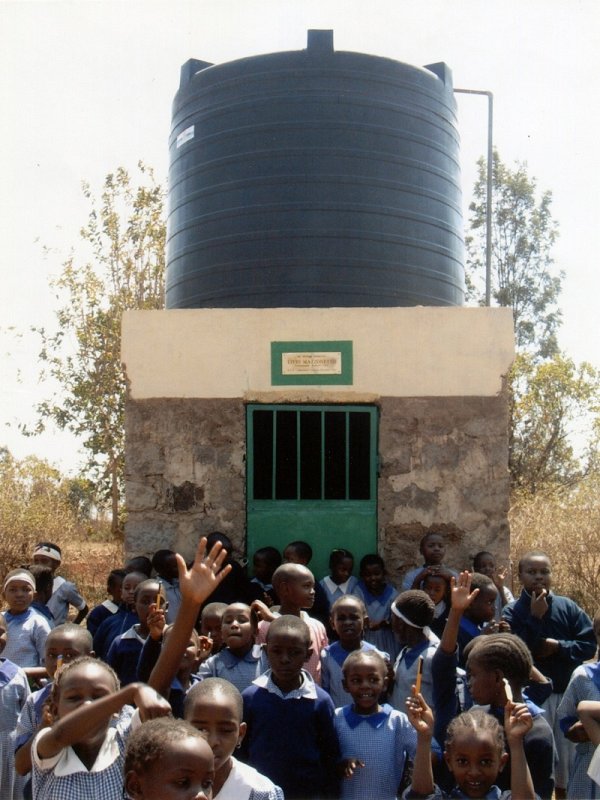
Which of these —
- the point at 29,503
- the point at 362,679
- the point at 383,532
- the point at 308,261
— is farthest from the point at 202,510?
the point at 29,503

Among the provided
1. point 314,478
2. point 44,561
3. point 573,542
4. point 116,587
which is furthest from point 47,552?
point 573,542

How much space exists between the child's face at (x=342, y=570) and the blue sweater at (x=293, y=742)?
2.48m

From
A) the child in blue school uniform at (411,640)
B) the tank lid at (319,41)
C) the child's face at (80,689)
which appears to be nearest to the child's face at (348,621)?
the child in blue school uniform at (411,640)

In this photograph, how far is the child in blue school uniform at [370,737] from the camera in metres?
3.08

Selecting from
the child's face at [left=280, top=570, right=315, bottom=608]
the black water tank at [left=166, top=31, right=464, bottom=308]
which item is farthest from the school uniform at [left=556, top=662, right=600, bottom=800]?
the black water tank at [left=166, top=31, right=464, bottom=308]

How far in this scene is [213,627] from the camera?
161 inches

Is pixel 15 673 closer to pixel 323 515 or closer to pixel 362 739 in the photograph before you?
pixel 362 739

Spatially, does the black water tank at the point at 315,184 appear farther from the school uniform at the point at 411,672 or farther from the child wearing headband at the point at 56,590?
the school uniform at the point at 411,672

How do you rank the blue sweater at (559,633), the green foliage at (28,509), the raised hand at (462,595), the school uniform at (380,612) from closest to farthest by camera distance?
the raised hand at (462,595), the blue sweater at (559,633), the school uniform at (380,612), the green foliage at (28,509)

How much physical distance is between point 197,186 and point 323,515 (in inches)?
112

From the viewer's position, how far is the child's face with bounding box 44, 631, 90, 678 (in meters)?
3.29

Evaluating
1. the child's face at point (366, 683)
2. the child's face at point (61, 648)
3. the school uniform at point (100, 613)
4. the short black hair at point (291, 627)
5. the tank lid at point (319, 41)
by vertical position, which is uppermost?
the tank lid at point (319, 41)

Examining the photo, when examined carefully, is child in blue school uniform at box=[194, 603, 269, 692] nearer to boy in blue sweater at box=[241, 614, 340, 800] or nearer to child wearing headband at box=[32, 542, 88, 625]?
boy in blue sweater at box=[241, 614, 340, 800]

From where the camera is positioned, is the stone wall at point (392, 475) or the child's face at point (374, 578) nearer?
the child's face at point (374, 578)
